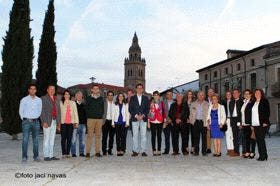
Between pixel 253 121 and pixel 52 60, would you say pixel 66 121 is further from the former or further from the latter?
pixel 52 60

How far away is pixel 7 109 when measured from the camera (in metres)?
22.5

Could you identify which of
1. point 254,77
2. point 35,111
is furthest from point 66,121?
point 254,77

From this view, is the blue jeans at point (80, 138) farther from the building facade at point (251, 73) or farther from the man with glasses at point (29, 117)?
the building facade at point (251, 73)

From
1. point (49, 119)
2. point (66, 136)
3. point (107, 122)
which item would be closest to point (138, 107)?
point (107, 122)

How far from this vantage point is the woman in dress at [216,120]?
11.0 meters

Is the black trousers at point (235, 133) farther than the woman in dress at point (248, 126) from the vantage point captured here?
Yes

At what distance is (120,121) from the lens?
11203 millimetres

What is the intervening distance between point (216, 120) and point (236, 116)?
58cm

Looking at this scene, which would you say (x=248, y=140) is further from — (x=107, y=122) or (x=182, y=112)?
(x=107, y=122)

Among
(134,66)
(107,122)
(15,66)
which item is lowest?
(107,122)

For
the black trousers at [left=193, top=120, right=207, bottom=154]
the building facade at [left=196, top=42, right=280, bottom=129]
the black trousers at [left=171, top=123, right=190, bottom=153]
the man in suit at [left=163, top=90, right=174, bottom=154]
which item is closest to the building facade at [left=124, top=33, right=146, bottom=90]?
the building facade at [left=196, top=42, right=280, bottom=129]

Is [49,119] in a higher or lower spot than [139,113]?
lower

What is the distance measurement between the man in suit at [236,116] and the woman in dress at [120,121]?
305cm

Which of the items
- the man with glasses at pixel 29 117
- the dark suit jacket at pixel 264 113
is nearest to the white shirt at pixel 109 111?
the man with glasses at pixel 29 117
